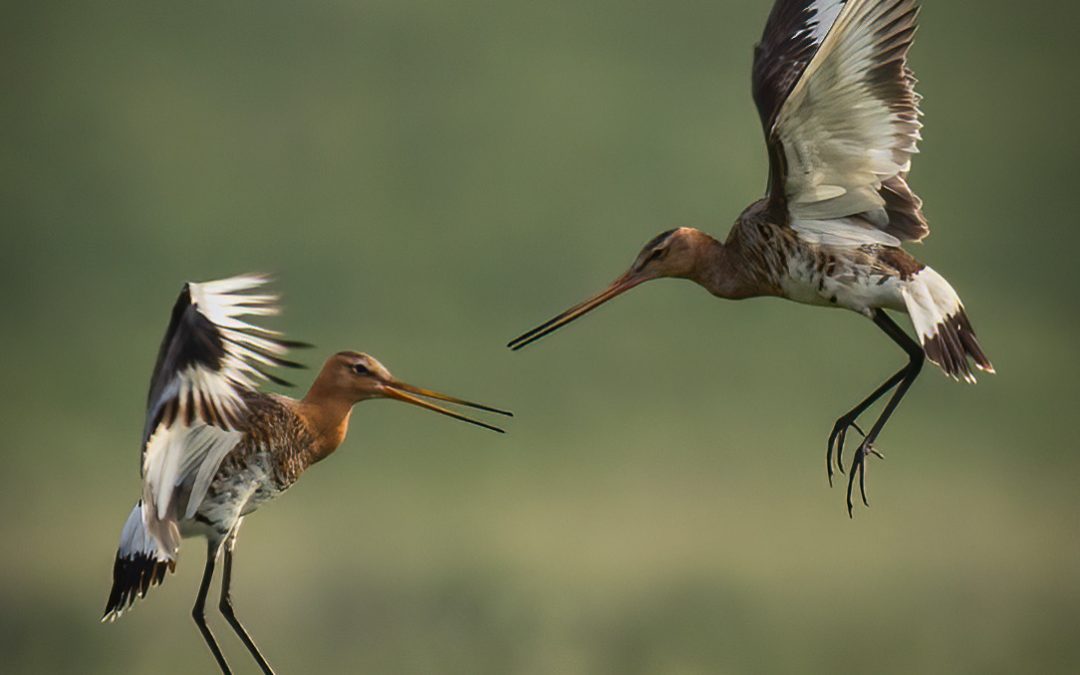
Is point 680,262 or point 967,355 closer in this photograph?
point 967,355

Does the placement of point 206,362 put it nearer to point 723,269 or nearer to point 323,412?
point 323,412

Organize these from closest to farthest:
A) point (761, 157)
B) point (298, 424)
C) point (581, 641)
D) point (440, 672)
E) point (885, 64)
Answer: point (885, 64), point (298, 424), point (440, 672), point (581, 641), point (761, 157)

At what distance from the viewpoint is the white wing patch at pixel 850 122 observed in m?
6.98

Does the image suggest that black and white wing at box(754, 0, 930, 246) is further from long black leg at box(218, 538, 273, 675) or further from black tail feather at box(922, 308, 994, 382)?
long black leg at box(218, 538, 273, 675)

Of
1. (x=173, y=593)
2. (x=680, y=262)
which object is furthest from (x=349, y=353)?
(x=173, y=593)

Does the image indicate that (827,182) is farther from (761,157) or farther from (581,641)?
(761,157)

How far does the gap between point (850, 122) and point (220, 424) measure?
2.50 meters

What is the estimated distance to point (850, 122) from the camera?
23.8 ft

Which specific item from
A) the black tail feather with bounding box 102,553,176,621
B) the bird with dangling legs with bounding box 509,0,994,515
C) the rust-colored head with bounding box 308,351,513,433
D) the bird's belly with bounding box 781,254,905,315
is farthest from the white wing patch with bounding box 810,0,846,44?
the black tail feather with bounding box 102,553,176,621

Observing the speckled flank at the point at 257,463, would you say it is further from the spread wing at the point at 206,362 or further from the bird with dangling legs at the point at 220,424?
the spread wing at the point at 206,362

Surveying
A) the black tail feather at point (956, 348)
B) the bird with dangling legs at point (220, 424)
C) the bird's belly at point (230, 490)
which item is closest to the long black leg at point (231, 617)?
the bird with dangling legs at point (220, 424)

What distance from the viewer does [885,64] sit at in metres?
7.12

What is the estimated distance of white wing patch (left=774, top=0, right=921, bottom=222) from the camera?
6980mm

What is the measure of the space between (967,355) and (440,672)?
16.1 ft
